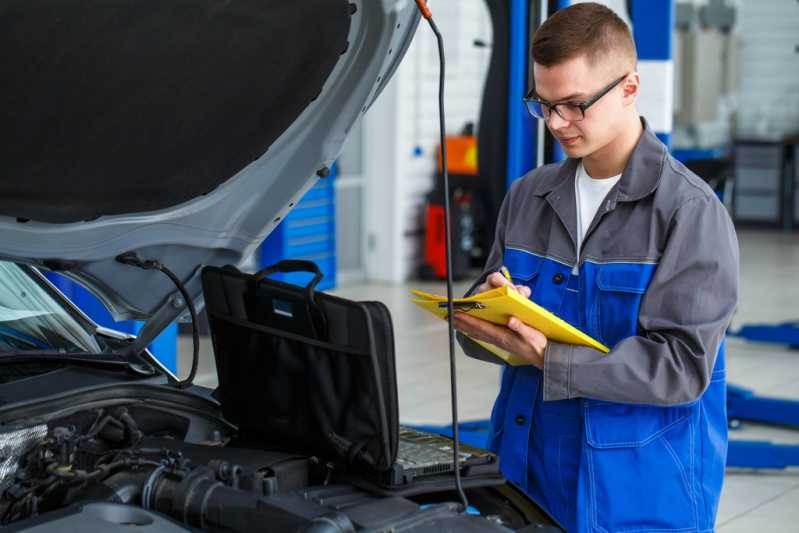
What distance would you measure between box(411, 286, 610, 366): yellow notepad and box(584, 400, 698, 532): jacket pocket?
13 cm

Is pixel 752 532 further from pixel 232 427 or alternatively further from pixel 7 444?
pixel 7 444

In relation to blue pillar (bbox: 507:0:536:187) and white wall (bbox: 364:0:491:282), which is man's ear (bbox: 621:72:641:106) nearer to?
blue pillar (bbox: 507:0:536:187)

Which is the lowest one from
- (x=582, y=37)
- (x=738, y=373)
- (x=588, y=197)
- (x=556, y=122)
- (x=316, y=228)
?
(x=738, y=373)

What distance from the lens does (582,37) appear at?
2.15 meters

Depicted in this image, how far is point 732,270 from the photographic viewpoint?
2.12 metres

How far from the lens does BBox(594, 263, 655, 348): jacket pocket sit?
2.14m

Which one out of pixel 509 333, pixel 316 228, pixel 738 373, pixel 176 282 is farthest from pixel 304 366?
pixel 316 228

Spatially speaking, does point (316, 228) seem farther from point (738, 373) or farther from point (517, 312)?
point (517, 312)

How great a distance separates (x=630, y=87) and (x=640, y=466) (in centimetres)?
67

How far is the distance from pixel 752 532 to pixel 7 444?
2.86 metres

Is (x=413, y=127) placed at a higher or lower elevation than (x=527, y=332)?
higher

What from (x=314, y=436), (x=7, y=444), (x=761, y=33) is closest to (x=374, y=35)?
(x=314, y=436)

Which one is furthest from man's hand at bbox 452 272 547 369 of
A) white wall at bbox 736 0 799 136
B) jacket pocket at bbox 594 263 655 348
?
white wall at bbox 736 0 799 136

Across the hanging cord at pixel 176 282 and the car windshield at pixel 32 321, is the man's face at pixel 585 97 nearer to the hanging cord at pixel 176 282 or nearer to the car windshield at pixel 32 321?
the hanging cord at pixel 176 282
